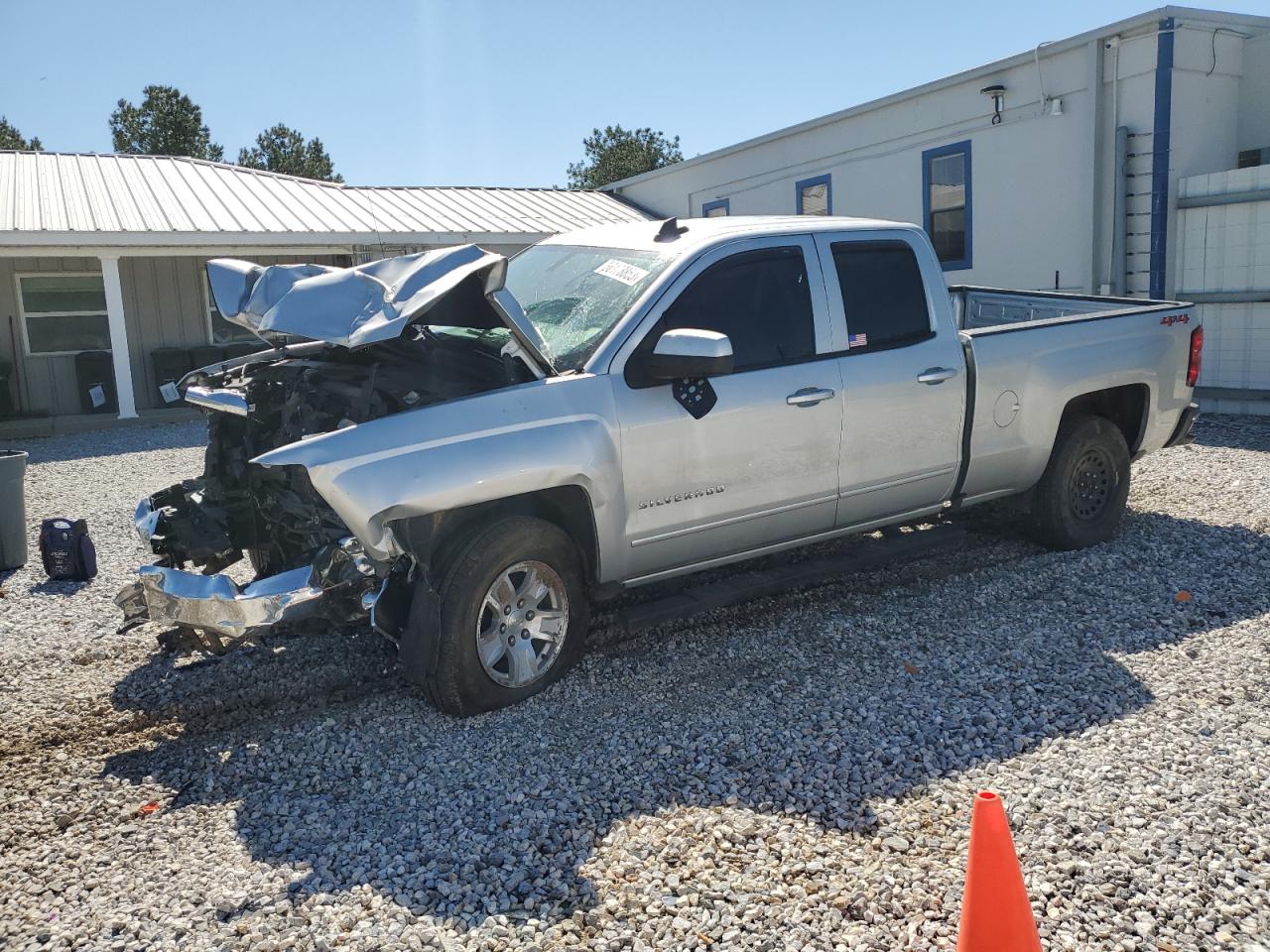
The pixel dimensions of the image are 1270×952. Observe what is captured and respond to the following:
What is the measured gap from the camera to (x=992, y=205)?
1399 cm

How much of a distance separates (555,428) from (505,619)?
85 centimetres

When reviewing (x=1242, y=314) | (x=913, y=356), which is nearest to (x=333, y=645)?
(x=913, y=356)

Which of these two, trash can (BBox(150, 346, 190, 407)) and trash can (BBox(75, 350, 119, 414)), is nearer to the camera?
trash can (BBox(75, 350, 119, 414))

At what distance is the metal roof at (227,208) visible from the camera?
15.8 metres

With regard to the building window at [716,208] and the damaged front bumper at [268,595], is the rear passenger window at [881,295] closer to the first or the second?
the damaged front bumper at [268,595]

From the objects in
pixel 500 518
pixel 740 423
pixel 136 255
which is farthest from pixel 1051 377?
pixel 136 255

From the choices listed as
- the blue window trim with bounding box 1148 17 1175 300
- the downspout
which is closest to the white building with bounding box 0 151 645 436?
the downspout

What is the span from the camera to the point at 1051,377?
621 cm

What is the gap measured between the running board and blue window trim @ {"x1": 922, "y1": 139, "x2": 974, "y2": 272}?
356 inches

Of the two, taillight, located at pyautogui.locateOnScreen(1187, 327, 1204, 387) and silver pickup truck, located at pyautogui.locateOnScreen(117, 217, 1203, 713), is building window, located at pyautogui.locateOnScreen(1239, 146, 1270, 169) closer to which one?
taillight, located at pyautogui.locateOnScreen(1187, 327, 1204, 387)

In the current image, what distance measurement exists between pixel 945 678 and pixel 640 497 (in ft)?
5.35

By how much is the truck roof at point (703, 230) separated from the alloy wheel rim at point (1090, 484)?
6.62 ft

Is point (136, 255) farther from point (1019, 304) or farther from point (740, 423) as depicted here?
point (740, 423)

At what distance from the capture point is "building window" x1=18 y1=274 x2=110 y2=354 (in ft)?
58.2
